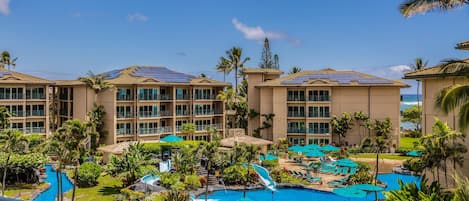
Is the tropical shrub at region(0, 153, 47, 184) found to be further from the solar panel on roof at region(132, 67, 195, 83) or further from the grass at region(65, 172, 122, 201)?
the solar panel on roof at region(132, 67, 195, 83)

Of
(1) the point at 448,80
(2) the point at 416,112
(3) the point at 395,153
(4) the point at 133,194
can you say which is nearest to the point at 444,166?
(1) the point at 448,80

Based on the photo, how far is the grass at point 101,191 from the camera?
81.9ft

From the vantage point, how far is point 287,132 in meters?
45.9

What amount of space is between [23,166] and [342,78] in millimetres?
33059

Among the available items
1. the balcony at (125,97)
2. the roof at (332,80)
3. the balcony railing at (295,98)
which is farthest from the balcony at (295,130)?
the balcony at (125,97)

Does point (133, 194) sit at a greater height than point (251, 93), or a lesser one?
lesser

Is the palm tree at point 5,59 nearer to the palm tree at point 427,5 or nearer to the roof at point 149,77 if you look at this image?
the roof at point 149,77

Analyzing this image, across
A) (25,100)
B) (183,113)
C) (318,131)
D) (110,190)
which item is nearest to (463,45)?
(110,190)

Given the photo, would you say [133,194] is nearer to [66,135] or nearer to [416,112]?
[66,135]

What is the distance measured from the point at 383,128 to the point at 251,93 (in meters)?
15.4

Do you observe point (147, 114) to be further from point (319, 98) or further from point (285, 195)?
point (285, 195)

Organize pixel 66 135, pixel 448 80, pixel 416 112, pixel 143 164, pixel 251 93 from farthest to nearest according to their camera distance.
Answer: pixel 416 112
pixel 251 93
pixel 143 164
pixel 66 135
pixel 448 80

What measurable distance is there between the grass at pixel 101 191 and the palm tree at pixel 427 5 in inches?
758

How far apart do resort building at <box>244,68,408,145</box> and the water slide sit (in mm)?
16066
